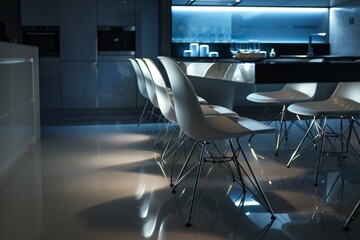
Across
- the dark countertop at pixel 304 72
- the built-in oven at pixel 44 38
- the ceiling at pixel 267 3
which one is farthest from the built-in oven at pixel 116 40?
the dark countertop at pixel 304 72

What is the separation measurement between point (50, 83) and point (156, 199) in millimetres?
4938

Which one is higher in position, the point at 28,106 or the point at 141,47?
the point at 141,47

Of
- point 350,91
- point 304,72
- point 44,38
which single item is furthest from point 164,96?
point 44,38

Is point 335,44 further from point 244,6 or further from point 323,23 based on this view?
point 244,6

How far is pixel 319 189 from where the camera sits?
134 inches

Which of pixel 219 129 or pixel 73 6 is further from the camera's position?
pixel 73 6

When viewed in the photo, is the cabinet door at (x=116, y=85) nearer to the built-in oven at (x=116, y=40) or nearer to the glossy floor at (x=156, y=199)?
the built-in oven at (x=116, y=40)

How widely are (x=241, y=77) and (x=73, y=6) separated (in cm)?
563

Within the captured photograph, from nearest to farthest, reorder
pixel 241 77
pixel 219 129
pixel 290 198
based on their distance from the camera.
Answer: pixel 241 77, pixel 219 129, pixel 290 198

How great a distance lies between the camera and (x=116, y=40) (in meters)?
7.69

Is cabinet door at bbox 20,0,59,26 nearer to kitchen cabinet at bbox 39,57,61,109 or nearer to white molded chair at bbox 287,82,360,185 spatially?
kitchen cabinet at bbox 39,57,61,109

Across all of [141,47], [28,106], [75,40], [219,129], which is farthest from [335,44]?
[219,129]

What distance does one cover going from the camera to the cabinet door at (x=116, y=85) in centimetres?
775

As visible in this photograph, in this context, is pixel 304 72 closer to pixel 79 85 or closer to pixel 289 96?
pixel 289 96
